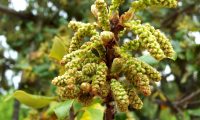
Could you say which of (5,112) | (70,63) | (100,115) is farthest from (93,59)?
(5,112)

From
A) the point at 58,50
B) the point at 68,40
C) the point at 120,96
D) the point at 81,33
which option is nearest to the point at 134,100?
the point at 120,96

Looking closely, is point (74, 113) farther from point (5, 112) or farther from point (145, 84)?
point (5, 112)

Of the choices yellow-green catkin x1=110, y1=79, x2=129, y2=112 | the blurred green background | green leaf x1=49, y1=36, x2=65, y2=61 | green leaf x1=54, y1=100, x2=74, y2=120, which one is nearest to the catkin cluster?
yellow-green catkin x1=110, y1=79, x2=129, y2=112

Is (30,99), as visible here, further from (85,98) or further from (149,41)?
(149,41)

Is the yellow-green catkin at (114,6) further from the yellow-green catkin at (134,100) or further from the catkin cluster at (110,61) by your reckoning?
the yellow-green catkin at (134,100)

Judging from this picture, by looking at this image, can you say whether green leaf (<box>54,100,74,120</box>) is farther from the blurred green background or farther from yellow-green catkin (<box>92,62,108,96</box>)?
the blurred green background

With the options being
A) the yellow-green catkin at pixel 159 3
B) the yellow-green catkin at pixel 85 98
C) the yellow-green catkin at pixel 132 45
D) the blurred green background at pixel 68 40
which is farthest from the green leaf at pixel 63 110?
the blurred green background at pixel 68 40

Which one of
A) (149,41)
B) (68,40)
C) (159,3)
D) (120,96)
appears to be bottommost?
(120,96)
